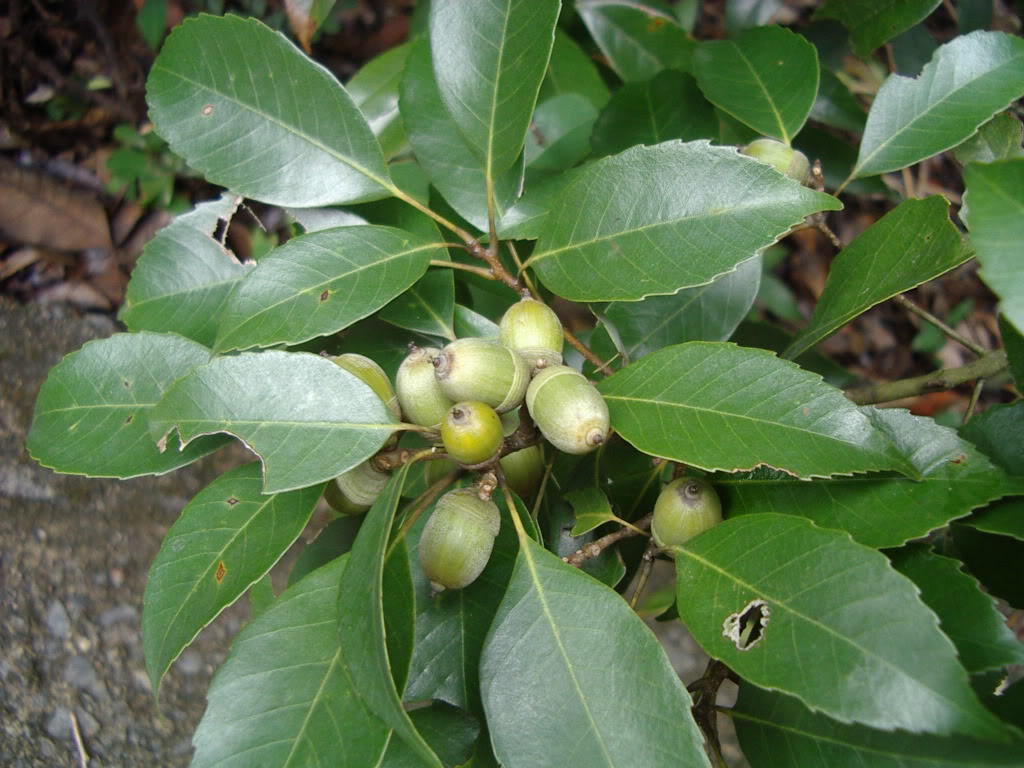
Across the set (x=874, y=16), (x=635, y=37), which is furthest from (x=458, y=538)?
(x=635, y=37)

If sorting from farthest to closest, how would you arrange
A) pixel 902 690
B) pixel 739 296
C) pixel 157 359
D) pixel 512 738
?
pixel 739 296 < pixel 157 359 < pixel 512 738 < pixel 902 690

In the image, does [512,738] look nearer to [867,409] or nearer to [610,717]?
[610,717]

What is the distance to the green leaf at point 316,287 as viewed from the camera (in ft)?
2.37

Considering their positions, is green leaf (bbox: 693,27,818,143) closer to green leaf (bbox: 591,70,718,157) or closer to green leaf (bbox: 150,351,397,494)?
green leaf (bbox: 591,70,718,157)

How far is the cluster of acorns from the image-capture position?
62 centimetres

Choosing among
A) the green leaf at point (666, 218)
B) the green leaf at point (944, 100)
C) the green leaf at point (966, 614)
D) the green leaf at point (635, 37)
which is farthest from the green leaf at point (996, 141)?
the green leaf at point (635, 37)

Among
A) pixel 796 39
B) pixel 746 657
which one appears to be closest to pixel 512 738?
pixel 746 657

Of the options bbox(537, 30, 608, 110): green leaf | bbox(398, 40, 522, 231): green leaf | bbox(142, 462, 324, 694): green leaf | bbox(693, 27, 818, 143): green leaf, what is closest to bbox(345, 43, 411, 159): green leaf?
bbox(537, 30, 608, 110): green leaf

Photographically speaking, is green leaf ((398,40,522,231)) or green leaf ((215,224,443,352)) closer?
green leaf ((215,224,443,352))

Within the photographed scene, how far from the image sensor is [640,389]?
2.25 feet

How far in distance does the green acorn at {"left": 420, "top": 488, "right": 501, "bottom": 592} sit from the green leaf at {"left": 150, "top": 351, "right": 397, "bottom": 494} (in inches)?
3.1

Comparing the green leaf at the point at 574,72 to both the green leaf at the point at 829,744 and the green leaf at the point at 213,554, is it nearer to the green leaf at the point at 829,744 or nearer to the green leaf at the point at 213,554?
the green leaf at the point at 213,554

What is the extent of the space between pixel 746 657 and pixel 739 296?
0.47 meters

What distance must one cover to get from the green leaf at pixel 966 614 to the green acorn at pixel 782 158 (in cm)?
42
